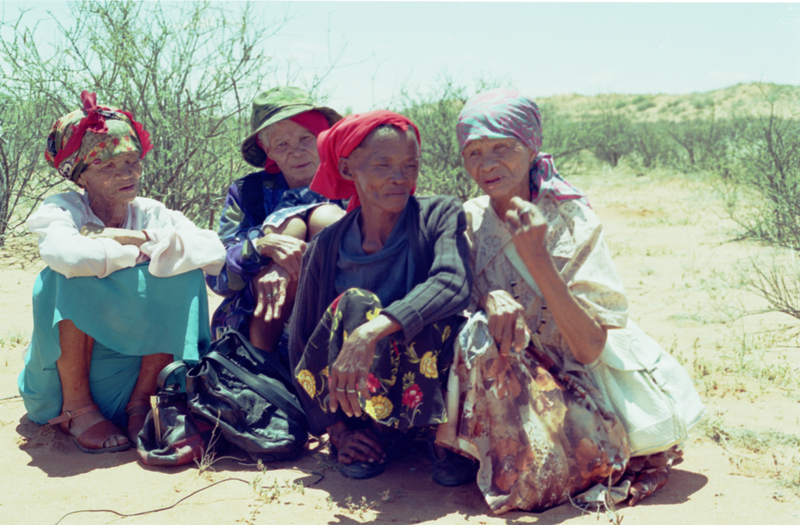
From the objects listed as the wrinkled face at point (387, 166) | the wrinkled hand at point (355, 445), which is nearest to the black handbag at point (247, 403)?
the wrinkled hand at point (355, 445)

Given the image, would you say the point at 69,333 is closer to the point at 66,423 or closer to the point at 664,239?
the point at 66,423

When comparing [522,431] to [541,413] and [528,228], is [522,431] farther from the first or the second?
[528,228]

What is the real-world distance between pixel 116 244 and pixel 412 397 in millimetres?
1554

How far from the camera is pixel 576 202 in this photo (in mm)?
2779

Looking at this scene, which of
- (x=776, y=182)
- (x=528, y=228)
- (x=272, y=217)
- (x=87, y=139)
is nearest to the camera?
(x=528, y=228)

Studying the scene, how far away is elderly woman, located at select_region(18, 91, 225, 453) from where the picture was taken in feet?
10.2

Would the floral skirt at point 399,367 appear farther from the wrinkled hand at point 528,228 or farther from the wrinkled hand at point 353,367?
the wrinkled hand at point 528,228

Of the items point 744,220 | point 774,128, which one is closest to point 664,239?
point 744,220

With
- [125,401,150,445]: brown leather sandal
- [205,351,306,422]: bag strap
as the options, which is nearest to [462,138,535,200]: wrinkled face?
[205,351,306,422]: bag strap

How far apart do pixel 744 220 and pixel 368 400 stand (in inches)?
292

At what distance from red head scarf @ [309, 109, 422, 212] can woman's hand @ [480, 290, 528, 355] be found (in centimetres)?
73

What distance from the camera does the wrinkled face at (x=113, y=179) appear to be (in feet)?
10.8

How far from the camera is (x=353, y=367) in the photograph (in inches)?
97.0

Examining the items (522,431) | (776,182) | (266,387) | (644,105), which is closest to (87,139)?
(266,387)
